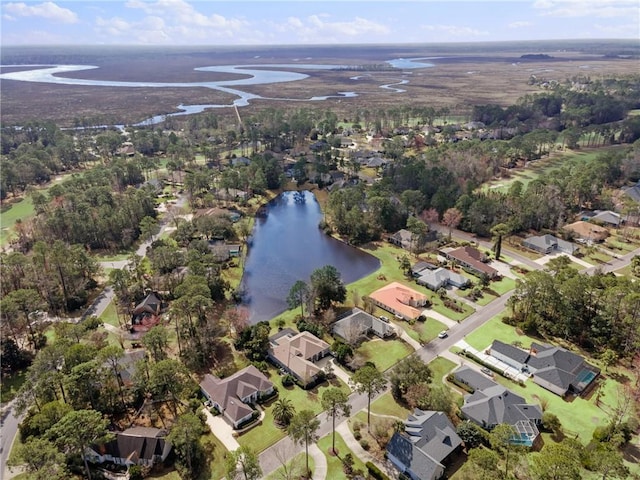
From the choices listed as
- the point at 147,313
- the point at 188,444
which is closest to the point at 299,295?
the point at 147,313

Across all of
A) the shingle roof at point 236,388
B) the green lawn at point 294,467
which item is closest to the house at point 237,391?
the shingle roof at point 236,388

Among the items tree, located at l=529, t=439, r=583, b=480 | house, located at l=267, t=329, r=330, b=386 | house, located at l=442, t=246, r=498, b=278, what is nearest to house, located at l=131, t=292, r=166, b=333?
house, located at l=267, t=329, r=330, b=386

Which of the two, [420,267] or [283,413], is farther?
[420,267]

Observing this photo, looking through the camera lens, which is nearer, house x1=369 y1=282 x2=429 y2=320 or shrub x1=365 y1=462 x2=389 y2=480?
shrub x1=365 y1=462 x2=389 y2=480

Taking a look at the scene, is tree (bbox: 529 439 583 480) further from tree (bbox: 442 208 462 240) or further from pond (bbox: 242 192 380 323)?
tree (bbox: 442 208 462 240)

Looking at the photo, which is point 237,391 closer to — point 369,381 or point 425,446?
point 369,381
